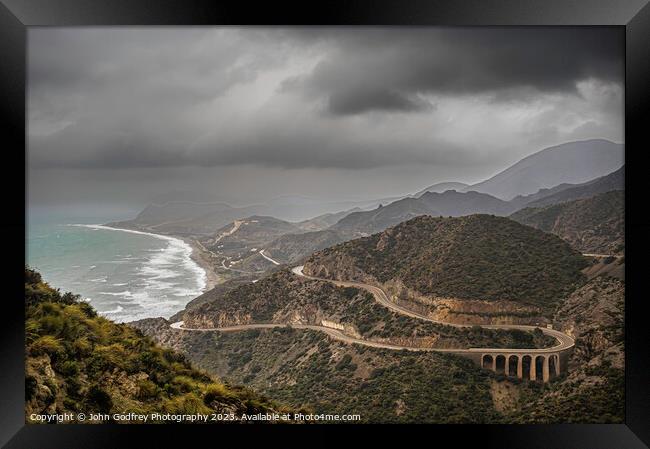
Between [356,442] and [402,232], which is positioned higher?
Answer: [402,232]

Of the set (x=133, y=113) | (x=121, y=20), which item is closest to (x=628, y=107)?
(x=121, y=20)

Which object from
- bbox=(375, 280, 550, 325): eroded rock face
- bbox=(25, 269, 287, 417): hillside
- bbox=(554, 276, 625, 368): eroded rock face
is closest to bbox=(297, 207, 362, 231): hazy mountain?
bbox=(375, 280, 550, 325): eroded rock face

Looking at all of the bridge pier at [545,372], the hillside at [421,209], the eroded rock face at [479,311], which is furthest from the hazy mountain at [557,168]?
the bridge pier at [545,372]

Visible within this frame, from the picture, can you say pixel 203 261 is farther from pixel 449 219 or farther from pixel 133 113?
pixel 449 219

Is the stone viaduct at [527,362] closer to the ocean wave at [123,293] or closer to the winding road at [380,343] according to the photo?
the winding road at [380,343]

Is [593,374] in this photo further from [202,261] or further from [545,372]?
[202,261]

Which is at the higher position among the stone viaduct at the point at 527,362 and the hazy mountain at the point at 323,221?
the hazy mountain at the point at 323,221

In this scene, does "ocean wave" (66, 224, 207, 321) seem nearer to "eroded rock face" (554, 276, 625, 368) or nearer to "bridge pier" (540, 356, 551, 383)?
"bridge pier" (540, 356, 551, 383)

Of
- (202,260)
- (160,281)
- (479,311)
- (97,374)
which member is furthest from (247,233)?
(479,311)
